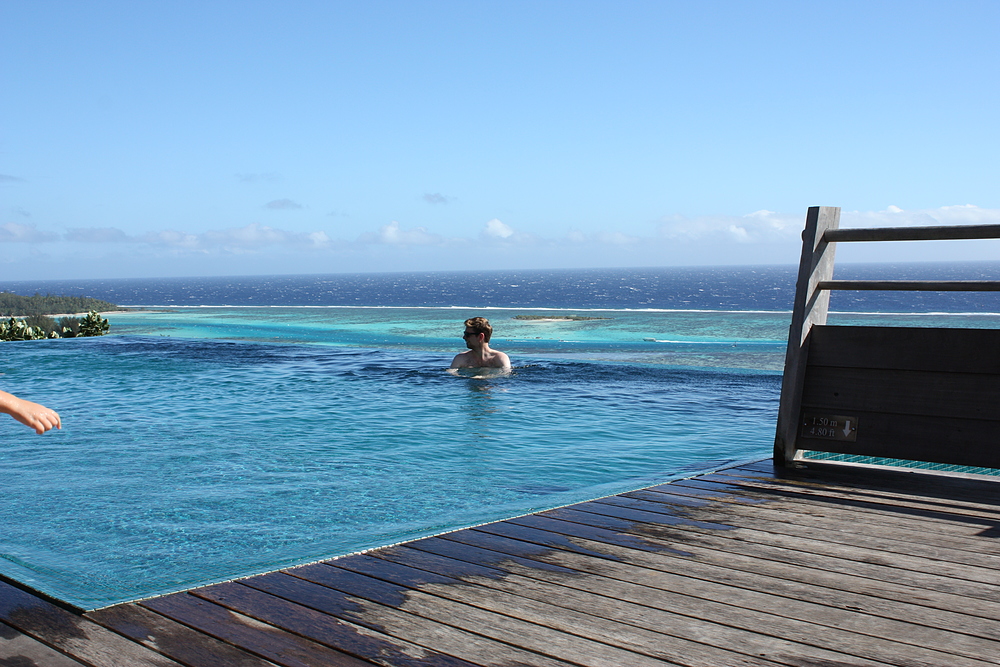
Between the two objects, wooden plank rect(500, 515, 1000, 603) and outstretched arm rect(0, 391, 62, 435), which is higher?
outstretched arm rect(0, 391, 62, 435)

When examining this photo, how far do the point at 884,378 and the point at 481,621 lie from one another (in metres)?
3.44

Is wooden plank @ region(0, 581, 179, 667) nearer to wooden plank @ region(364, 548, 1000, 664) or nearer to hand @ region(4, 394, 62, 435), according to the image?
hand @ region(4, 394, 62, 435)

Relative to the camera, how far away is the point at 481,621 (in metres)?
2.76

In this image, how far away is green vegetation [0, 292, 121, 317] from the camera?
30.9 meters

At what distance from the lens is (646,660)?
2457 millimetres

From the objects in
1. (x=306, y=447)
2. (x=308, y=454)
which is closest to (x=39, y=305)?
(x=306, y=447)

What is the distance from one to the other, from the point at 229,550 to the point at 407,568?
122 inches

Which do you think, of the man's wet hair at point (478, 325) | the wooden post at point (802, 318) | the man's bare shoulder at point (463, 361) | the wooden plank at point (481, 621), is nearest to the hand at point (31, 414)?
the wooden plank at point (481, 621)

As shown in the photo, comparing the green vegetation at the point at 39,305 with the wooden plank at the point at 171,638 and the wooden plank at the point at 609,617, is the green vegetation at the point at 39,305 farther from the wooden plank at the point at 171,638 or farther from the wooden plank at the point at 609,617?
the wooden plank at the point at 609,617

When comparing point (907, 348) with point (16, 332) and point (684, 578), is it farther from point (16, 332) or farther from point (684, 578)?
point (16, 332)

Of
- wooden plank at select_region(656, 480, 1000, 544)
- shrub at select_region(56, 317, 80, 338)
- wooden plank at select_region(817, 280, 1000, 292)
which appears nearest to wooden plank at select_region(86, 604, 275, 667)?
wooden plank at select_region(656, 480, 1000, 544)

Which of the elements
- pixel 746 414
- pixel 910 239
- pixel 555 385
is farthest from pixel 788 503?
pixel 555 385

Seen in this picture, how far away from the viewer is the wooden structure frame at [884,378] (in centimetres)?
478

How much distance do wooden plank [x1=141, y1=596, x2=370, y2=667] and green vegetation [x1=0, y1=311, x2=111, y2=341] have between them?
21.7 metres
